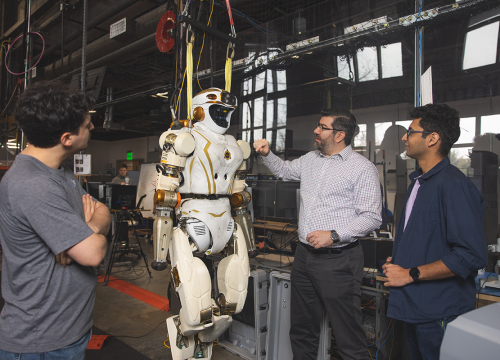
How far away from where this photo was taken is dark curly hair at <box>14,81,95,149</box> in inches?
39.9

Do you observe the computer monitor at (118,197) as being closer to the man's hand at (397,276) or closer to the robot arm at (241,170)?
the robot arm at (241,170)

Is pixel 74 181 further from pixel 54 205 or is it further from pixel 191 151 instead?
pixel 191 151

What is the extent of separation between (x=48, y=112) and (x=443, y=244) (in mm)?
1600

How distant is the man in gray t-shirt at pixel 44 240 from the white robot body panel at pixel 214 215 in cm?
120

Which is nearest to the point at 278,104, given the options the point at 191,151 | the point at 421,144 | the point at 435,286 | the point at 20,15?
the point at 191,151

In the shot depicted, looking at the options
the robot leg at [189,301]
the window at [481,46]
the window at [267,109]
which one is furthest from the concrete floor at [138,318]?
the window at [481,46]

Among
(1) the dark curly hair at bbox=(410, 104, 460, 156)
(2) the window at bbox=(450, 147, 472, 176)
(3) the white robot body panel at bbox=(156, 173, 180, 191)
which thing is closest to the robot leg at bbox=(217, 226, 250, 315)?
(3) the white robot body panel at bbox=(156, 173, 180, 191)

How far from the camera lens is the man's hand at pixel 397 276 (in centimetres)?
144

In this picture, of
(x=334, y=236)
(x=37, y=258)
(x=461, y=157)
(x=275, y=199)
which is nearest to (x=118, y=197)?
(x=275, y=199)

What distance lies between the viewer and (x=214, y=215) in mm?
2328

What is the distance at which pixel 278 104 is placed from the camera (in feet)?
12.0

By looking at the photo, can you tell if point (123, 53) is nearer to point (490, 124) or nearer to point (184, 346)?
point (184, 346)

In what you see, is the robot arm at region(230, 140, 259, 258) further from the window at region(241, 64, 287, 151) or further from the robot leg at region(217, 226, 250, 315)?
the window at region(241, 64, 287, 151)

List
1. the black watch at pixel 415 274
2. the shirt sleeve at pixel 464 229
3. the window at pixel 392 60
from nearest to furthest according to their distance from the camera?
1. the shirt sleeve at pixel 464 229
2. the black watch at pixel 415 274
3. the window at pixel 392 60
